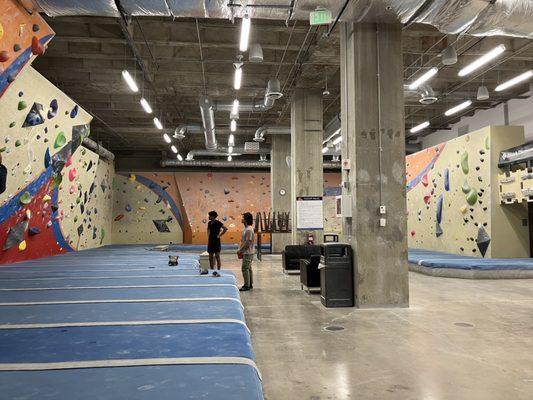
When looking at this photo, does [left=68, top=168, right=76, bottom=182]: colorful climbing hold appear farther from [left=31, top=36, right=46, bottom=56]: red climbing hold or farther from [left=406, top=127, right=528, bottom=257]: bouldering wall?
[left=406, top=127, right=528, bottom=257]: bouldering wall

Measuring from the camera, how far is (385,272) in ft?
Answer: 20.3

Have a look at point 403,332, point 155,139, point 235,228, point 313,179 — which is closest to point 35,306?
point 403,332

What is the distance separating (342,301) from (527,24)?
4.29 meters

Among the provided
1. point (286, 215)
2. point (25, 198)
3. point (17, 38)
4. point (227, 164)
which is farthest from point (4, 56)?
point (227, 164)

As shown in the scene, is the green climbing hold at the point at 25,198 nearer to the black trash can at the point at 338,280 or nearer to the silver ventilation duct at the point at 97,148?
the silver ventilation duct at the point at 97,148

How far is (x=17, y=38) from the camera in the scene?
20.4 ft

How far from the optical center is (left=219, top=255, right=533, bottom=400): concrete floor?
3.21 m

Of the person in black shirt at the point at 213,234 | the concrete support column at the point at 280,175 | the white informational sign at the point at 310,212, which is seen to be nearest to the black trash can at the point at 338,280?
the person in black shirt at the point at 213,234

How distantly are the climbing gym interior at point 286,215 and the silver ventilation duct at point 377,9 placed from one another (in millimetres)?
27

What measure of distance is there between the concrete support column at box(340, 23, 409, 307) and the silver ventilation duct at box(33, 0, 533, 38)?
71cm

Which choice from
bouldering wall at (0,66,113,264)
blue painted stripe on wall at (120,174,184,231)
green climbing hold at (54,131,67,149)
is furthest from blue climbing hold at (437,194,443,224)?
blue painted stripe on wall at (120,174,184,231)

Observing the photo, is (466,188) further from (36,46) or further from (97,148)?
(97,148)

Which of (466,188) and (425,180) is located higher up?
(425,180)

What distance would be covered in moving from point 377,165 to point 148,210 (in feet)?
51.4
